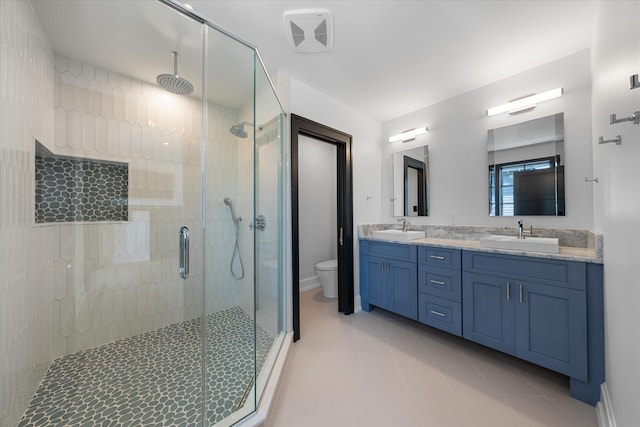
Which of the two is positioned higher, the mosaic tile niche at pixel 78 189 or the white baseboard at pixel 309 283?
the mosaic tile niche at pixel 78 189

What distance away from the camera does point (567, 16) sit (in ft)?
4.64

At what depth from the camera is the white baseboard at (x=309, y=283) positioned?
3342mm

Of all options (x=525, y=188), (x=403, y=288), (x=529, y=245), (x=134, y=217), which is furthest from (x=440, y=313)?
(x=134, y=217)

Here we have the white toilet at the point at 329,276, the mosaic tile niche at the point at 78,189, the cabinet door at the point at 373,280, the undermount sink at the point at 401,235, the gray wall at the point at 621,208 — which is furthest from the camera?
the white toilet at the point at 329,276

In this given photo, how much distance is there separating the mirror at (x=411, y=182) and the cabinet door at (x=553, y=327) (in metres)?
1.24

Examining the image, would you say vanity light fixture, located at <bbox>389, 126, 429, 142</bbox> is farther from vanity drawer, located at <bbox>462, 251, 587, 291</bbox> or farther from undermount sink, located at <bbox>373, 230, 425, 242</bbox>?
vanity drawer, located at <bbox>462, 251, 587, 291</bbox>

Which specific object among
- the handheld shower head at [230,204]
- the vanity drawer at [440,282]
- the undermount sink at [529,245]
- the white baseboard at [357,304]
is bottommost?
the white baseboard at [357,304]

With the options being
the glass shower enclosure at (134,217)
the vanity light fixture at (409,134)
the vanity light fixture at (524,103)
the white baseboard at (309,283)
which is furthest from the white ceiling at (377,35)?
the white baseboard at (309,283)

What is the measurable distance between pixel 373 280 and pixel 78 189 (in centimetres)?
267

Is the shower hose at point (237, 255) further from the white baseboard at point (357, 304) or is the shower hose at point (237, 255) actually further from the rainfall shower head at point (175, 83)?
the white baseboard at point (357, 304)

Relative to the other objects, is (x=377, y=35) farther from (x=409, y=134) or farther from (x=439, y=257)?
(x=439, y=257)

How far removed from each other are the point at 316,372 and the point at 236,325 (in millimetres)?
682

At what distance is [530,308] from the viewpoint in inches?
59.8

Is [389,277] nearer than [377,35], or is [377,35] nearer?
[377,35]
